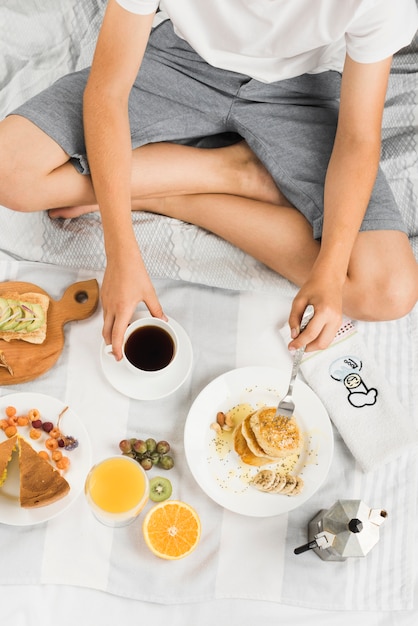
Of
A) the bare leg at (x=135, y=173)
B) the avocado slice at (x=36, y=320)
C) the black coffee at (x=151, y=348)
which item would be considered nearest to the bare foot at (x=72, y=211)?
the bare leg at (x=135, y=173)

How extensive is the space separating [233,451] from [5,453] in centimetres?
42

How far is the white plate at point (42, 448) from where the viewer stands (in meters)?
1.11

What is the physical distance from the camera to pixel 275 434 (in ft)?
3.68

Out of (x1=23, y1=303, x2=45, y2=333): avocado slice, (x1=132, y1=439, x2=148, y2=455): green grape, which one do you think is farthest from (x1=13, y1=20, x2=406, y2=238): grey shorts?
(x1=132, y1=439, x2=148, y2=455): green grape

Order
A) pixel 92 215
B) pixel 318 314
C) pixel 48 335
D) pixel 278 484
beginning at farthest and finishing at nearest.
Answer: pixel 92 215, pixel 48 335, pixel 278 484, pixel 318 314

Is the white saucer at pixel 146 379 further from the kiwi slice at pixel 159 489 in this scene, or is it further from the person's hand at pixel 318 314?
the person's hand at pixel 318 314

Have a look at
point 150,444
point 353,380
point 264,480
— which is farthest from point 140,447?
point 353,380

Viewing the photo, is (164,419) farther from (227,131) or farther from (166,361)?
(227,131)

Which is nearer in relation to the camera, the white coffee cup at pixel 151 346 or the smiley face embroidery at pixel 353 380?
the white coffee cup at pixel 151 346

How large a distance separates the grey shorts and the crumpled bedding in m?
0.18

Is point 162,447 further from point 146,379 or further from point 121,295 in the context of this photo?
point 121,295

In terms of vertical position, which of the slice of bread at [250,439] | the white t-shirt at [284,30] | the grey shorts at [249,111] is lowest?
the slice of bread at [250,439]

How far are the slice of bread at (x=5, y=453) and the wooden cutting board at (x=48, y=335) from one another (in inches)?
4.9

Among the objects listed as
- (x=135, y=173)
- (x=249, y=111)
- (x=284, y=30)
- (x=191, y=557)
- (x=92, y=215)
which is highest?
(x=284, y=30)
